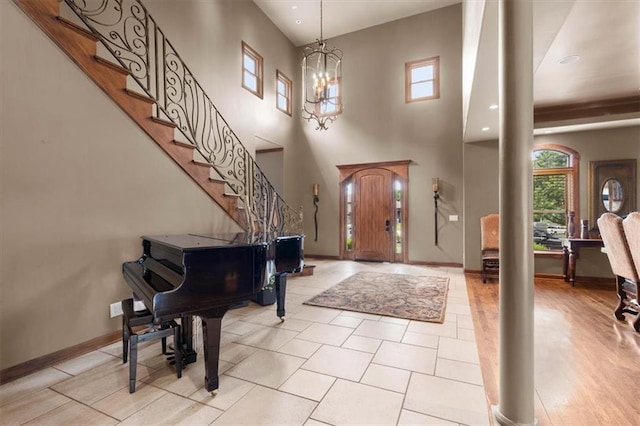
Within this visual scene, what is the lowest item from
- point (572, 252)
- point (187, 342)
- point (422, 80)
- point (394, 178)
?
point (187, 342)

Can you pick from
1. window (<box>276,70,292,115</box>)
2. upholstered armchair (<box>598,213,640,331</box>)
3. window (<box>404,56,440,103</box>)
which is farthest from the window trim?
upholstered armchair (<box>598,213,640,331</box>)

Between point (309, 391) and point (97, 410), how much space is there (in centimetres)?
136

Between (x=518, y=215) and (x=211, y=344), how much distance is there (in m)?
2.13

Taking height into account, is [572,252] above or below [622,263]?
below

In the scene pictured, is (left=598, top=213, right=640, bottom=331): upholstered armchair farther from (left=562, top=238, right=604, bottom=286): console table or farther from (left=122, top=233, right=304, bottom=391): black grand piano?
(left=122, top=233, right=304, bottom=391): black grand piano

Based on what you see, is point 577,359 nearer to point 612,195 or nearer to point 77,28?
point 612,195

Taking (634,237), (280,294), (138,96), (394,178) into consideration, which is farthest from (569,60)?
(138,96)

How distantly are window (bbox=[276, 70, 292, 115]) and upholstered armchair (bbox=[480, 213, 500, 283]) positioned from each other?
5.52m

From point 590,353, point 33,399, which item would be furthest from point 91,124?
point 590,353

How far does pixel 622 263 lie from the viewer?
11.3 feet

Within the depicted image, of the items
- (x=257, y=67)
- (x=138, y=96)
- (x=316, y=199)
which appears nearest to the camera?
(x=138, y=96)

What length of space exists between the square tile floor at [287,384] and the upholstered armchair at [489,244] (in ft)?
8.26

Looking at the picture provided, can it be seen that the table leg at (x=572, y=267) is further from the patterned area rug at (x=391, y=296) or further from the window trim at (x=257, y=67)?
the window trim at (x=257, y=67)

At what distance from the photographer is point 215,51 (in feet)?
19.1
